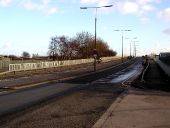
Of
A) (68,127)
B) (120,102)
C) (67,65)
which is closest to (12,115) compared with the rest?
(68,127)

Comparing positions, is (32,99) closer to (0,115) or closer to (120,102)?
(120,102)

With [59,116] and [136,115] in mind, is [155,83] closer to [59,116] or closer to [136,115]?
[136,115]

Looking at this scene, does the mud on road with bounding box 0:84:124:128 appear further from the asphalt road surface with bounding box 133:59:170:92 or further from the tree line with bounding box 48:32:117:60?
the tree line with bounding box 48:32:117:60

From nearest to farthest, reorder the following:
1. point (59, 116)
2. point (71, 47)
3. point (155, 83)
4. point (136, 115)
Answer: point (59, 116)
point (136, 115)
point (155, 83)
point (71, 47)

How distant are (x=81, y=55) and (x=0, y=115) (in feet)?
387

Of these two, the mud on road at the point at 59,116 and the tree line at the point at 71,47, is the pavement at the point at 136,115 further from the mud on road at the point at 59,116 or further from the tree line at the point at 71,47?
the tree line at the point at 71,47

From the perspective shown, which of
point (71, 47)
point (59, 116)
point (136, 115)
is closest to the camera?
point (59, 116)

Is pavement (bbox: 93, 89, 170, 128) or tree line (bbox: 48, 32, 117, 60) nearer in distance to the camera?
pavement (bbox: 93, 89, 170, 128)

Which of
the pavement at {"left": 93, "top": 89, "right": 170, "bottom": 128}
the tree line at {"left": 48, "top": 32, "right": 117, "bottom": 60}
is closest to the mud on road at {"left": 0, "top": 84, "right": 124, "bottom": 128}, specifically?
the pavement at {"left": 93, "top": 89, "right": 170, "bottom": 128}

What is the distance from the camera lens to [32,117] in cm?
1455

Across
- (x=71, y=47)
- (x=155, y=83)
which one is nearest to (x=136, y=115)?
(x=155, y=83)

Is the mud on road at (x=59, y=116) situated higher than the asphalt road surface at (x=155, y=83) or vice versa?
the mud on road at (x=59, y=116)

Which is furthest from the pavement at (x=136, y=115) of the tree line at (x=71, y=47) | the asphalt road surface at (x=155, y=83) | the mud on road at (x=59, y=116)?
the tree line at (x=71, y=47)

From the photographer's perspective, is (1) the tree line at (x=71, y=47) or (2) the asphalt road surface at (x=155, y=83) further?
(1) the tree line at (x=71, y=47)
